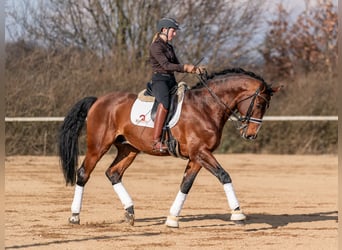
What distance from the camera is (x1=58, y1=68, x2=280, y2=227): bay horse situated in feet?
38.1

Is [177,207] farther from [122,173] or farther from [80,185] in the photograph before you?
[80,185]

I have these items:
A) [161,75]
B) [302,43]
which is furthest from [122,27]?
[161,75]

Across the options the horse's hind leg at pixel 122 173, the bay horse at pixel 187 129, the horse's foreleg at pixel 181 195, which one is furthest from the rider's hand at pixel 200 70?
the horse's hind leg at pixel 122 173

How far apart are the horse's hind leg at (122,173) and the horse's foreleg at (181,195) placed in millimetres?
582

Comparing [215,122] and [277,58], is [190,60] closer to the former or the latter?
[277,58]

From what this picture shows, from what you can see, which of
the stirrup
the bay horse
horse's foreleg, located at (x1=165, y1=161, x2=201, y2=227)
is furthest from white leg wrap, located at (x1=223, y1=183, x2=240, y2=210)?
the stirrup

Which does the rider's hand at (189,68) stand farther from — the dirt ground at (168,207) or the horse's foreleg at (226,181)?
the dirt ground at (168,207)

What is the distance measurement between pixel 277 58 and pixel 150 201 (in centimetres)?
2671

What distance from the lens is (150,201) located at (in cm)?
1524

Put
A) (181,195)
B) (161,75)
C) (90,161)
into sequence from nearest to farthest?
1. (181,195)
2. (161,75)
3. (90,161)

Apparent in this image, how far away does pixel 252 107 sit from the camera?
11.8 m

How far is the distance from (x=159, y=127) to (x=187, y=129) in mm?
375

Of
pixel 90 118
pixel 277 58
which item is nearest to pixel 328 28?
pixel 277 58

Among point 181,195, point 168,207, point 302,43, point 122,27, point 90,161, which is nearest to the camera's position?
point 181,195
